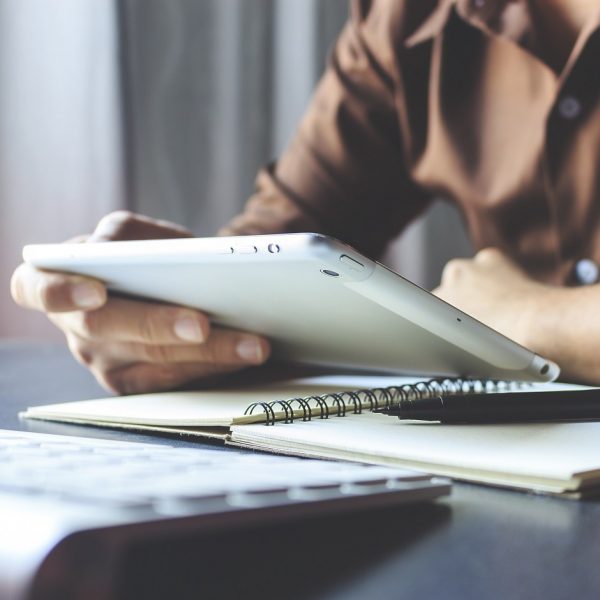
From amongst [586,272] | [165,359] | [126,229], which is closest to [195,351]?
[165,359]

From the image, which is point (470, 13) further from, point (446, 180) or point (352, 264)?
point (352, 264)

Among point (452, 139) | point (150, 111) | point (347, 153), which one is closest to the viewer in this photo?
point (452, 139)

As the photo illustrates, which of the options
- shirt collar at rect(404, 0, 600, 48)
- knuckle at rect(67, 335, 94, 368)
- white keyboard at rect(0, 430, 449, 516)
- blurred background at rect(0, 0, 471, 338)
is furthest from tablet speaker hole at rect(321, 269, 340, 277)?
blurred background at rect(0, 0, 471, 338)

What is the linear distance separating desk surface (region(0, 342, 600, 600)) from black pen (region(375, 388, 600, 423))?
89 mm

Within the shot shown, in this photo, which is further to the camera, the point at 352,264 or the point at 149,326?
the point at 149,326

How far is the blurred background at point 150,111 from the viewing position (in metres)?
1.56

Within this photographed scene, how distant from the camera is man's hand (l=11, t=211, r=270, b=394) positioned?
1.94ft

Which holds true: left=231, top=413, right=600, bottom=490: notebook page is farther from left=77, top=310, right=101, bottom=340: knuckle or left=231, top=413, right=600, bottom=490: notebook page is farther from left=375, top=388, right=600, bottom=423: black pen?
left=77, top=310, right=101, bottom=340: knuckle

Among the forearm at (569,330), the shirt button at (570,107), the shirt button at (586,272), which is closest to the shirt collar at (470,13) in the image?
the shirt button at (570,107)

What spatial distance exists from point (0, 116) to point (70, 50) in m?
0.19

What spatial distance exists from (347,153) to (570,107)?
0.35 meters

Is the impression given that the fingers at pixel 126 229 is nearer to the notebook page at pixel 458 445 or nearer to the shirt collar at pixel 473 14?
the notebook page at pixel 458 445

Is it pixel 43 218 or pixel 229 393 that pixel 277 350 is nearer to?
pixel 229 393

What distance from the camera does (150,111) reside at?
5.60ft
